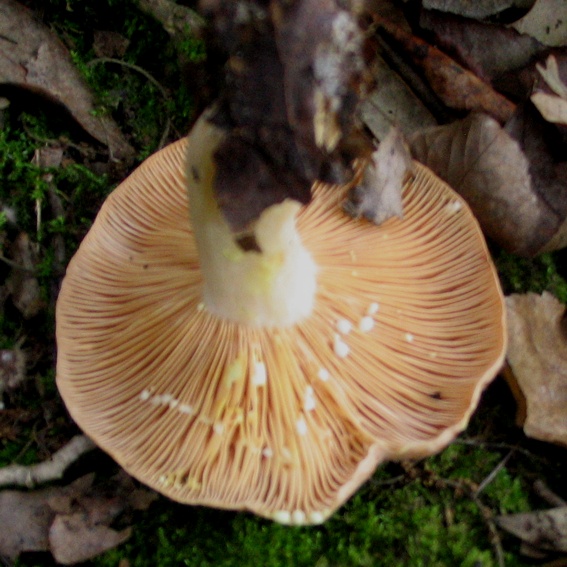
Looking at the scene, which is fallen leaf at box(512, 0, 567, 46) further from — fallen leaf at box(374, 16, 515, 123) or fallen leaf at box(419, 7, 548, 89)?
fallen leaf at box(374, 16, 515, 123)

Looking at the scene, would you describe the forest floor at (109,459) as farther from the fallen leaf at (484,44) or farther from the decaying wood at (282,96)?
the fallen leaf at (484,44)

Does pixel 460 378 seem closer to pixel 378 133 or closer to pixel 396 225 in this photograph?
pixel 396 225

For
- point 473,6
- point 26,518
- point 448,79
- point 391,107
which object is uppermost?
point 473,6

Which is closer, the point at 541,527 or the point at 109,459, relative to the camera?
the point at 541,527

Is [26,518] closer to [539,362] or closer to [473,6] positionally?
[539,362]

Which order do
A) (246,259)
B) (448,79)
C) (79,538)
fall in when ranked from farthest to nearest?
(448,79)
(79,538)
(246,259)

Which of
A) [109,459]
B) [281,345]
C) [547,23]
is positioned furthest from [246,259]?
[547,23]
